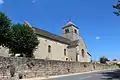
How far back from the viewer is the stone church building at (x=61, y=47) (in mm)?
47666

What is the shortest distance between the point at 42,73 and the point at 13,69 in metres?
5.64

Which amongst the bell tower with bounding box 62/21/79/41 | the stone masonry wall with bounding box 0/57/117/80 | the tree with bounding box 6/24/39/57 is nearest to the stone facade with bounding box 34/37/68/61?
the tree with bounding box 6/24/39/57

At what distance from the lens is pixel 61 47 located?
181 ft

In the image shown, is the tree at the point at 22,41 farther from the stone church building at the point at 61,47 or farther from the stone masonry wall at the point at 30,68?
the stone masonry wall at the point at 30,68

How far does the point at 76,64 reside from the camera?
37.0 meters

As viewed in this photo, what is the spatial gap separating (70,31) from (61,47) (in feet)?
43.5

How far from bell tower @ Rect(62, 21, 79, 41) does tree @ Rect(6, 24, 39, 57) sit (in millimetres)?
28282

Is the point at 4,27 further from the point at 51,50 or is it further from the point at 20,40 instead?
the point at 51,50

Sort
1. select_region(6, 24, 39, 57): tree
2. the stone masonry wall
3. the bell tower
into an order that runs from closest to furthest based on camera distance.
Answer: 1. the stone masonry wall
2. select_region(6, 24, 39, 57): tree
3. the bell tower

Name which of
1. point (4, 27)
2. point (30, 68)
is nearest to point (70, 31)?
point (4, 27)

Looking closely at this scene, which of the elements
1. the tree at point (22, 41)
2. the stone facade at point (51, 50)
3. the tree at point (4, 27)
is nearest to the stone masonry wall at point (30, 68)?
the tree at point (22, 41)

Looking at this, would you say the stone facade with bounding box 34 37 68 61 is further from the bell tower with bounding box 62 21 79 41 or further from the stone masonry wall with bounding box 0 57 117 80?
the stone masonry wall with bounding box 0 57 117 80

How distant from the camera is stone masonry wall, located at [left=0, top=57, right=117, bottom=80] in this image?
20562mm

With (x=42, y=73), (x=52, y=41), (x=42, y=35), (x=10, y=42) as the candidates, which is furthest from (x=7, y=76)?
(x=52, y=41)
